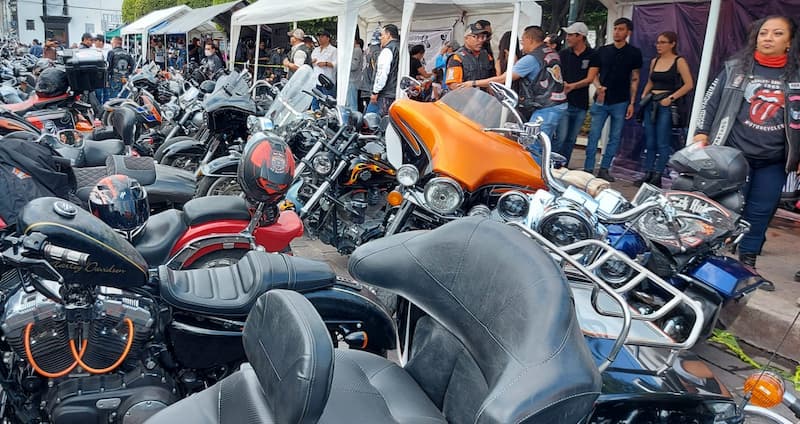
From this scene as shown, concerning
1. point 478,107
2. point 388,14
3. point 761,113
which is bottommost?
point 478,107

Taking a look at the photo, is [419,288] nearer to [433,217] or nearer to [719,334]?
[433,217]

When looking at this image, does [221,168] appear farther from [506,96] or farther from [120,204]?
[506,96]

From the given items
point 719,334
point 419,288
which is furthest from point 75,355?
point 719,334

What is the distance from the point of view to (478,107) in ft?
13.7

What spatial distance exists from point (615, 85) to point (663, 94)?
24.3 inches

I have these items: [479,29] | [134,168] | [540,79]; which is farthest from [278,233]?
[479,29]

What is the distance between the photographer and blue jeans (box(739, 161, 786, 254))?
4297mm

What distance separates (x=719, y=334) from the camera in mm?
3975

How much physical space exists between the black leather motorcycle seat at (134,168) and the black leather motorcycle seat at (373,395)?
8.44 feet

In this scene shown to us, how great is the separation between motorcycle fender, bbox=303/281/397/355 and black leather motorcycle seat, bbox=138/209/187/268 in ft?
3.04

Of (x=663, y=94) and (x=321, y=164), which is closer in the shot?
(x=321, y=164)

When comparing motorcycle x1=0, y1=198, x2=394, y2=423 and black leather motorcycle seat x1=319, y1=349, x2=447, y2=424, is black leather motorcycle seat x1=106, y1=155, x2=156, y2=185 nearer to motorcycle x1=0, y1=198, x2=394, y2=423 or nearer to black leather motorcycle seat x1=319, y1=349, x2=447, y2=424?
motorcycle x1=0, y1=198, x2=394, y2=423

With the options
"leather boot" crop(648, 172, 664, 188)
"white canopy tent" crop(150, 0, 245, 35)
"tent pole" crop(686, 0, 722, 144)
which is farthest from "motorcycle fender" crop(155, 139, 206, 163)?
"white canopy tent" crop(150, 0, 245, 35)

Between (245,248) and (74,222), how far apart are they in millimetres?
1444
